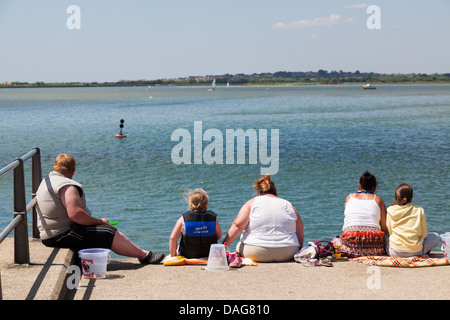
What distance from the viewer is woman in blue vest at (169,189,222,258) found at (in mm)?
6254

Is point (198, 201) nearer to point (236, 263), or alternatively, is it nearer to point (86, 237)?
point (236, 263)

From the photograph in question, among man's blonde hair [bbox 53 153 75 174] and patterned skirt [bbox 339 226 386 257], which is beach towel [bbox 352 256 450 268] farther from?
man's blonde hair [bbox 53 153 75 174]

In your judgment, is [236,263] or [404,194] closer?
[236,263]

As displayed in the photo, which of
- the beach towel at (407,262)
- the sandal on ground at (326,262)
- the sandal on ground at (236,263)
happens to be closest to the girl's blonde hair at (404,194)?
the beach towel at (407,262)

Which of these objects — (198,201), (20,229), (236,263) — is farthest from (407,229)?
(20,229)

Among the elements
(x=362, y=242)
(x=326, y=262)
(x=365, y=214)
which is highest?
(x=365, y=214)

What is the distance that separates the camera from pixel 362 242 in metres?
6.45

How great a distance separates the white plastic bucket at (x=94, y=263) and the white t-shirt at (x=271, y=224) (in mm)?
1579

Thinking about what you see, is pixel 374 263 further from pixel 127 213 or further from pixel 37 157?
pixel 127 213

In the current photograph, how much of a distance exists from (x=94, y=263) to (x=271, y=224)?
6.24 ft

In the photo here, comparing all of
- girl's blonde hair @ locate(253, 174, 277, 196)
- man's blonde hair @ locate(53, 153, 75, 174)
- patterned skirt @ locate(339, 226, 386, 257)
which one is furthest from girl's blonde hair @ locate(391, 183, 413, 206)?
man's blonde hair @ locate(53, 153, 75, 174)

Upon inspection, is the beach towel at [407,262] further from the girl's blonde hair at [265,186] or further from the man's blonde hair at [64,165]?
the man's blonde hair at [64,165]

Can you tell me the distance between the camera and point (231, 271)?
5.83 meters
